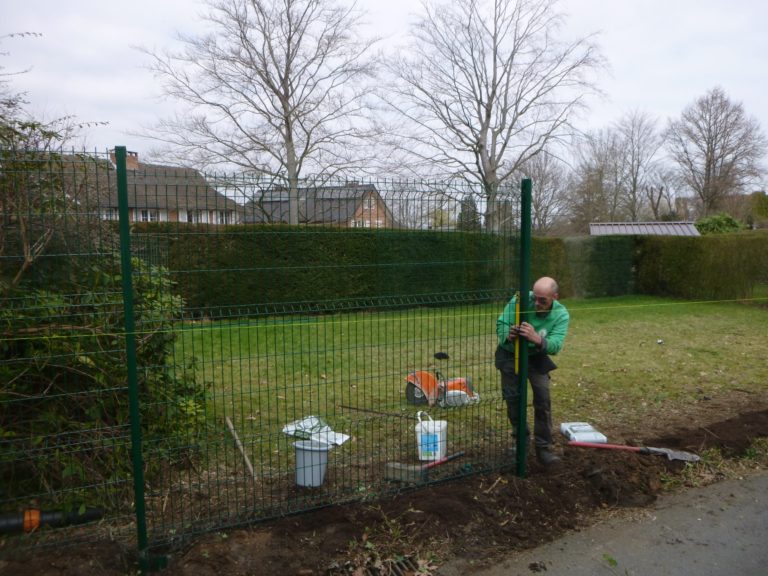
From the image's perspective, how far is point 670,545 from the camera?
4000 millimetres

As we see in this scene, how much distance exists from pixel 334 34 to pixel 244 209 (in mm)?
20953

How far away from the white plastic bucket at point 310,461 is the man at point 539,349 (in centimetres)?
154

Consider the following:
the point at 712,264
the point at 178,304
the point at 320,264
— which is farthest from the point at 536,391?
the point at 712,264

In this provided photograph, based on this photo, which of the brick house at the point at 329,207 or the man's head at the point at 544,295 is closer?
the brick house at the point at 329,207

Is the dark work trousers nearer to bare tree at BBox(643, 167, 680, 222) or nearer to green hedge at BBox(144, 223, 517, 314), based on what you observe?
green hedge at BBox(144, 223, 517, 314)

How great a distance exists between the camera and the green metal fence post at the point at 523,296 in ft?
15.1

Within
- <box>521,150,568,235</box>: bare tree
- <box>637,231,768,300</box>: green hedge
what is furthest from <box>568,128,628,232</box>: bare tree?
<box>637,231,768,300</box>: green hedge

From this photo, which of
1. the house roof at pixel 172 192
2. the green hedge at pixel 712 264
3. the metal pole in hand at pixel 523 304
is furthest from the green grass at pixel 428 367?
the green hedge at pixel 712 264

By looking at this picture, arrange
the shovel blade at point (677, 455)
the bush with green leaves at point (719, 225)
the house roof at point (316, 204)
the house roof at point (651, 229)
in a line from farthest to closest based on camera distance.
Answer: the bush with green leaves at point (719, 225) → the house roof at point (651, 229) → the shovel blade at point (677, 455) → the house roof at point (316, 204)

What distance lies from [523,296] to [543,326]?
16.4 inches

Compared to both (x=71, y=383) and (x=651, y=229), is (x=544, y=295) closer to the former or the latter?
(x=71, y=383)

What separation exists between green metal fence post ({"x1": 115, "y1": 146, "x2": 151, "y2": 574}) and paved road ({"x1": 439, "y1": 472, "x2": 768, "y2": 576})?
1783 mm

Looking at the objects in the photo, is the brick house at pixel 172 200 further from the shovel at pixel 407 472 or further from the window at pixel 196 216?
the shovel at pixel 407 472

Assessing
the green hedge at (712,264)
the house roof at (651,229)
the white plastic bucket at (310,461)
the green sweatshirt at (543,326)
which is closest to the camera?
the white plastic bucket at (310,461)
